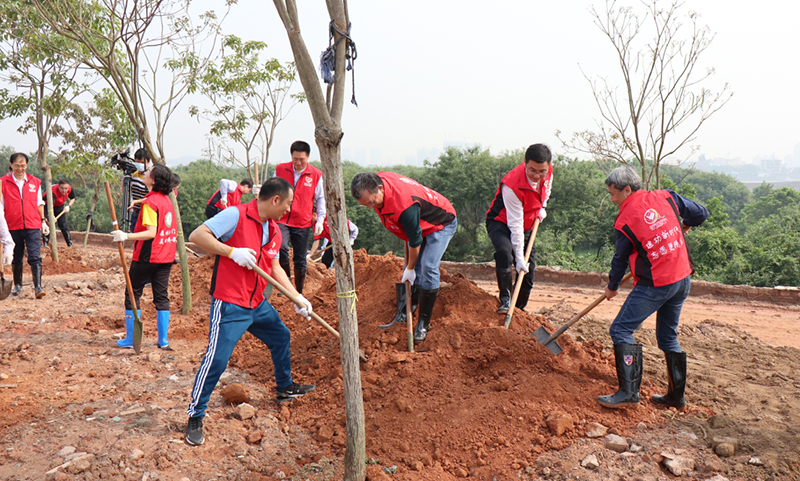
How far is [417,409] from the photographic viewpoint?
10.7ft

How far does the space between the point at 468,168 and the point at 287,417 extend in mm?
16941

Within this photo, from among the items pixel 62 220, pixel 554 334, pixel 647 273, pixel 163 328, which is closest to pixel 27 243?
pixel 163 328

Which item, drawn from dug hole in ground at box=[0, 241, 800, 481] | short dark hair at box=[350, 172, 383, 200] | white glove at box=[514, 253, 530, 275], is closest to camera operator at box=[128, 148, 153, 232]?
dug hole in ground at box=[0, 241, 800, 481]

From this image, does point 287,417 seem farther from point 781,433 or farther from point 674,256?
point 781,433

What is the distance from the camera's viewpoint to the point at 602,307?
7.29 meters

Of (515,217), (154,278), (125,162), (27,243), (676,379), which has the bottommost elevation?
(676,379)

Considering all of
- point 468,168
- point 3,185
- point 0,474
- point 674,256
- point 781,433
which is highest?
point 468,168

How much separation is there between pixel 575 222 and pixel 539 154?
45.6ft

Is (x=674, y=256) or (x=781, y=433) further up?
→ (x=674, y=256)

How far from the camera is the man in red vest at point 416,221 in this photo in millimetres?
3623

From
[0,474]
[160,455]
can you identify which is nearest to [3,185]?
[0,474]

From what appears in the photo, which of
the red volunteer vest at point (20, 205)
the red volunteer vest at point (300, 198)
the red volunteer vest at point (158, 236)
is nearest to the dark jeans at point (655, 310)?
the red volunteer vest at point (300, 198)

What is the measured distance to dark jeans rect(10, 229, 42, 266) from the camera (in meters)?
6.16

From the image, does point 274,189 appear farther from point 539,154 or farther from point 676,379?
point 676,379
